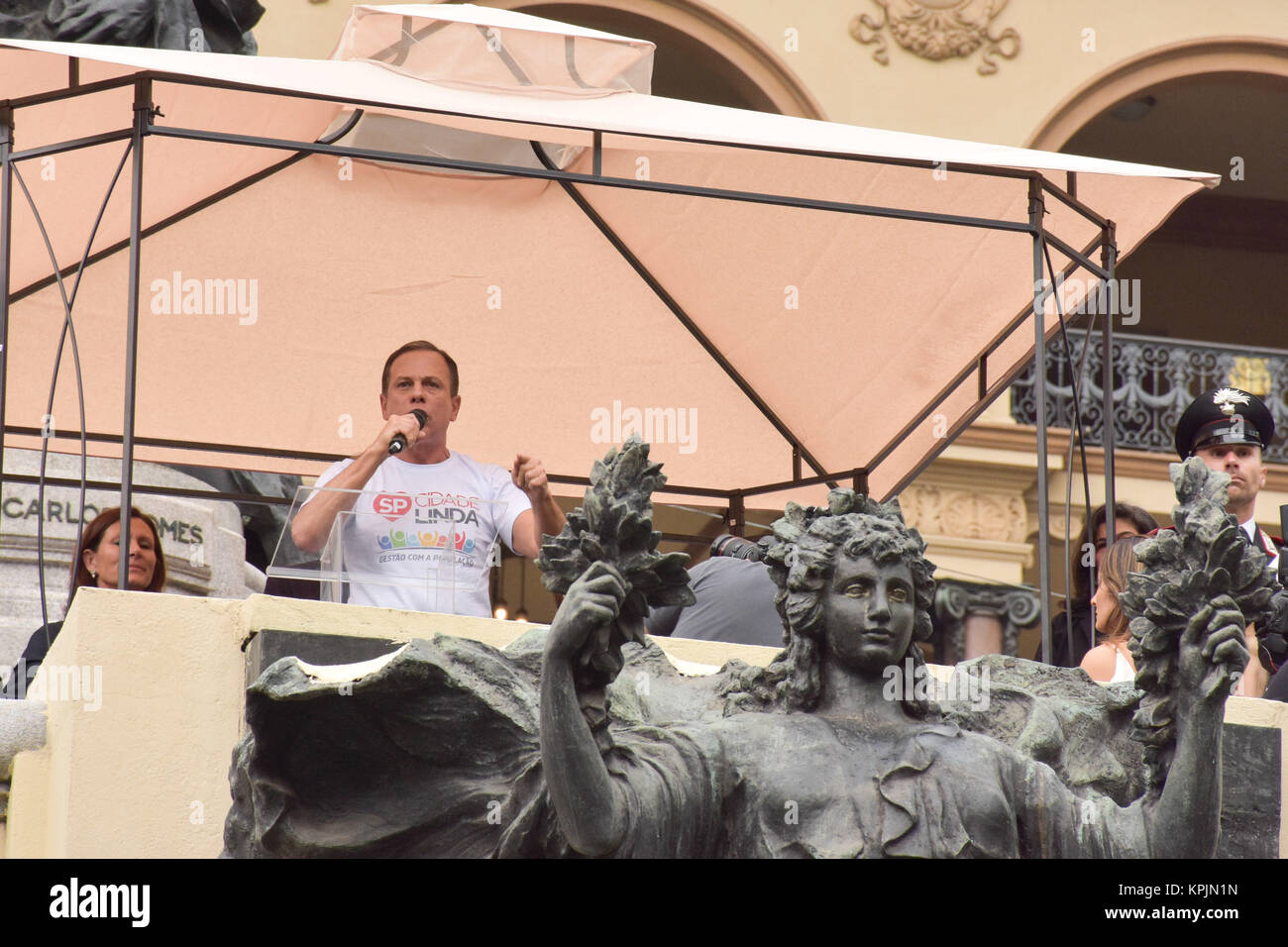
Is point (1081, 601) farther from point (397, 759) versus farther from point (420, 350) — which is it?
point (397, 759)

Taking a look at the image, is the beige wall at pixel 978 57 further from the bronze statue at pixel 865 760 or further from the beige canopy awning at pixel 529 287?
the bronze statue at pixel 865 760

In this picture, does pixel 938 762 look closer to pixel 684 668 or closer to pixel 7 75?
pixel 684 668

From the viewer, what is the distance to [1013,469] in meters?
20.2

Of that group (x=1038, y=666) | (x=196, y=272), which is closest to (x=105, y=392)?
(x=196, y=272)

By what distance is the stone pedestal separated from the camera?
9484 mm

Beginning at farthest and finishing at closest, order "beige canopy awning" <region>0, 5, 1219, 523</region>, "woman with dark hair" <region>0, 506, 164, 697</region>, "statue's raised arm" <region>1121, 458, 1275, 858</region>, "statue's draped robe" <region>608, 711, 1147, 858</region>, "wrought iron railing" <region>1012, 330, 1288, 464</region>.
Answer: "wrought iron railing" <region>1012, 330, 1288, 464</region> → "beige canopy awning" <region>0, 5, 1219, 523</region> → "woman with dark hair" <region>0, 506, 164, 697</region> → "statue's draped robe" <region>608, 711, 1147, 858</region> → "statue's raised arm" <region>1121, 458, 1275, 858</region>

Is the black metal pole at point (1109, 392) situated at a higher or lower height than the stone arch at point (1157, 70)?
lower

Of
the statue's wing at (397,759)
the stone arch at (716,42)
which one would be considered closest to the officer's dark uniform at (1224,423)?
the statue's wing at (397,759)

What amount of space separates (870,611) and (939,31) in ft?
54.1

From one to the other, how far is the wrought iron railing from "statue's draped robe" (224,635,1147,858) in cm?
1699

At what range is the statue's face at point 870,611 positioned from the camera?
421 centimetres

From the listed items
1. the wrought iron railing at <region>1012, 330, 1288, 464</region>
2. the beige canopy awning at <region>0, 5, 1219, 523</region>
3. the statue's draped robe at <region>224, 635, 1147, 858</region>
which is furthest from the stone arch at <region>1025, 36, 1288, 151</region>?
the statue's draped robe at <region>224, 635, 1147, 858</region>

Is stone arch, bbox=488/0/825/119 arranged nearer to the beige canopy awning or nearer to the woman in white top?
the beige canopy awning

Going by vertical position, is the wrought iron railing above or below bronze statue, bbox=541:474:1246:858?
above
